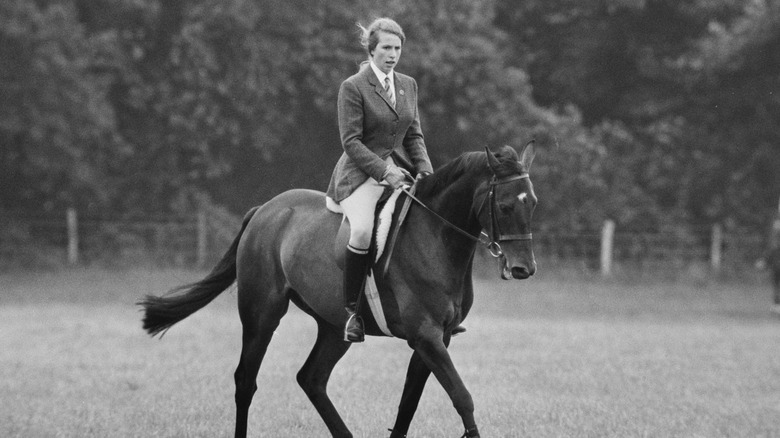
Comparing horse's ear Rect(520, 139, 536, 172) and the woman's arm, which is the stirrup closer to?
the woman's arm

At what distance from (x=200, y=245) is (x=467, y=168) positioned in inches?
869

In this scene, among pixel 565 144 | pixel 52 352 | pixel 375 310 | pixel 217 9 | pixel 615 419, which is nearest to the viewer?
pixel 375 310

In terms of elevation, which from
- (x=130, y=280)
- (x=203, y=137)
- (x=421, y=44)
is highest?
(x=421, y=44)

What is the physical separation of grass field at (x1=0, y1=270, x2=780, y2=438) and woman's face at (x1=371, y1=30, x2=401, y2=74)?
2.64 meters

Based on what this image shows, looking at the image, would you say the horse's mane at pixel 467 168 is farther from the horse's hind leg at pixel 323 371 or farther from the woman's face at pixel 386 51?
the horse's hind leg at pixel 323 371

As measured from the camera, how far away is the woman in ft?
23.2

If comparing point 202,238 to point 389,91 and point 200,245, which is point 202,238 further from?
point 389,91

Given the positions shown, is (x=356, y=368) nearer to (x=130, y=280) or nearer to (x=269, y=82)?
(x=130, y=280)

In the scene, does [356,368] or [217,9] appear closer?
[356,368]

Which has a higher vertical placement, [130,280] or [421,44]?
[421,44]

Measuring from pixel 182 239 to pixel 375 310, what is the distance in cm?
2196

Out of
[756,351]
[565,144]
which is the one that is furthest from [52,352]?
[565,144]

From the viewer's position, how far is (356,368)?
40.7 ft

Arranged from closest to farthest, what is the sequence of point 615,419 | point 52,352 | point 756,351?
point 615,419 → point 52,352 → point 756,351
